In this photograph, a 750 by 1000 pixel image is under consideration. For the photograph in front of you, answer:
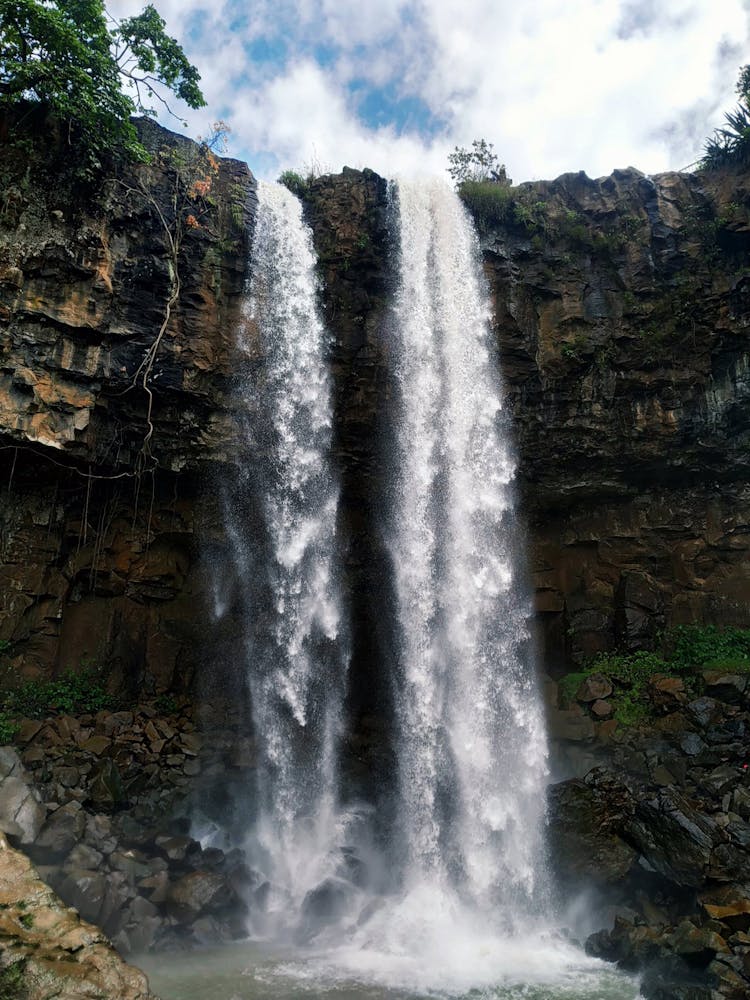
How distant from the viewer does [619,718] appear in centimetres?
1437

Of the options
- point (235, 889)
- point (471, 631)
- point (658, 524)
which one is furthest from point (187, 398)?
point (658, 524)

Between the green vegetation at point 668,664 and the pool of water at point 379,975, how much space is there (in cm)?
563

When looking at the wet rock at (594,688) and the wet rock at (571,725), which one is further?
the wet rock at (594,688)

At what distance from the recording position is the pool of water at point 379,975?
28.9ft

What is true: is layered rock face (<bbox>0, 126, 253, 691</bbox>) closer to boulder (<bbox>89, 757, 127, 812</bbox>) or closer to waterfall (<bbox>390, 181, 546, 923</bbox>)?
boulder (<bbox>89, 757, 127, 812</bbox>)

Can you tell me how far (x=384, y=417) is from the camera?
54.6 feet

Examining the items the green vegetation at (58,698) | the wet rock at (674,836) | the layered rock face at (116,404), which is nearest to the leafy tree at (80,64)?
the layered rock face at (116,404)

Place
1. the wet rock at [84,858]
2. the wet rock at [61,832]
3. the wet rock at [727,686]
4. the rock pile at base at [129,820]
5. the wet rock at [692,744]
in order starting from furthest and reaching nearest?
the wet rock at [727,686]
the wet rock at [692,744]
the wet rock at [61,832]
the wet rock at [84,858]
the rock pile at base at [129,820]

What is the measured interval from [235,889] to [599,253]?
16.6m

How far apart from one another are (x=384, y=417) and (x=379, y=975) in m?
11.4

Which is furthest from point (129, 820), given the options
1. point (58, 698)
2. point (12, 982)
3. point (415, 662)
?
point (415, 662)

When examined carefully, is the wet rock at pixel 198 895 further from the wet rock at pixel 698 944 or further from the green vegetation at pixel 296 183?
the green vegetation at pixel 296 183

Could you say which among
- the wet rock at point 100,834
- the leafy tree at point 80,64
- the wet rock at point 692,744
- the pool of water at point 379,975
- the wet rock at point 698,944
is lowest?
the pool of water at point 379,975

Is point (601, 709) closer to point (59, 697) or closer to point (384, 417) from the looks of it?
point (384, 417)
